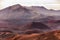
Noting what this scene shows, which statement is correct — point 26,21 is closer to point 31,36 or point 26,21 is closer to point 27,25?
point 27,25

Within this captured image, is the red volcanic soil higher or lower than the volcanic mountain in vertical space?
lower

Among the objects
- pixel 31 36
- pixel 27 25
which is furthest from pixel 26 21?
pixel 31 36

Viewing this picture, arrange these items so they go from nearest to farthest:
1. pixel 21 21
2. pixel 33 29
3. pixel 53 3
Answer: pixel 33 29 < pixel 21 21 < pixel 53 3

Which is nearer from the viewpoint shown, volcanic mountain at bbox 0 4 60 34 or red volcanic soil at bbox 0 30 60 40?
red volcanic soil at bbox 0 30 60 40

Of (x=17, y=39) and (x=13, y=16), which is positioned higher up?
(x=13, y=16)

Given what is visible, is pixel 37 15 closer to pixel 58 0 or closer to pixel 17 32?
pixel 17 32

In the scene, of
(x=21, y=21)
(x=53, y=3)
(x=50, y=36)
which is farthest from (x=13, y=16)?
(x=53, y=3)

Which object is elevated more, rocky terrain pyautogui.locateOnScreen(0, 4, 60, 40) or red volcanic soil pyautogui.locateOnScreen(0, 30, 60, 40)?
rocky terrain pyautogui.locateOnScreen(0, 4, 60, 40)

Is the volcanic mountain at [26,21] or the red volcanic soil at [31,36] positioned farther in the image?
the volcanic mountain at [26,21]
